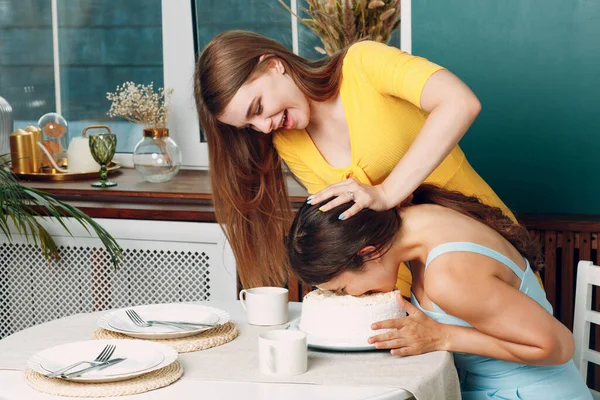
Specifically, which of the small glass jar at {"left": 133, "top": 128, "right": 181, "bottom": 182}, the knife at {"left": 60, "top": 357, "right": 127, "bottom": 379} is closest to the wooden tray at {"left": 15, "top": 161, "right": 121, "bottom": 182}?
the small glass jar at {"left": 133, "top": 128, "right": 181, "bottom": 182}

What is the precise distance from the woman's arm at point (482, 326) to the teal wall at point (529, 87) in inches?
43.5

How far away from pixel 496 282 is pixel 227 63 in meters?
0.71

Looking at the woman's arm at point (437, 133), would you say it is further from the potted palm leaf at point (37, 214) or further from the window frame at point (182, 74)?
the window frame at point (182, 74)

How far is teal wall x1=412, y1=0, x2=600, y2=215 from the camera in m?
2.48

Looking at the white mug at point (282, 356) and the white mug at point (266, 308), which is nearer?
the white mug at point (282, 356)

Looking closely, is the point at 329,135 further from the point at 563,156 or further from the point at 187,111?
the point at 187,111

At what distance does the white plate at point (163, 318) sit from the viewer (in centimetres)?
160

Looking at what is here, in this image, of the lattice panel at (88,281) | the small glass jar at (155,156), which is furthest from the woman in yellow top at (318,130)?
the small glass jar at (155,156)

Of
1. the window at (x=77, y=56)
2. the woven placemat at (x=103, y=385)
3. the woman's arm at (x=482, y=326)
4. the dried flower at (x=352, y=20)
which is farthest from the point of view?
the window at (x=77, y=56)

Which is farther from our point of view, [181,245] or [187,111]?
[187,111]

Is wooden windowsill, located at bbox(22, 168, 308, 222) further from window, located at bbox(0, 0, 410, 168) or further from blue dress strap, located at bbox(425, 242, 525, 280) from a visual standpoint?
blue dress strap, located at bbox(425, 242, 525, 280)

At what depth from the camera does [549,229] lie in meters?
2.48

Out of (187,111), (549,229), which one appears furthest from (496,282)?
(187,111)

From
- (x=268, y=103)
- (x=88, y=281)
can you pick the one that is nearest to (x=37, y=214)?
(x=88, y=281)
